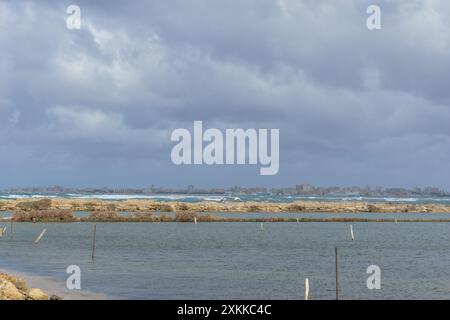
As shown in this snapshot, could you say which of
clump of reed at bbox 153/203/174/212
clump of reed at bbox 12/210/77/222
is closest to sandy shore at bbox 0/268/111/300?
clump of reed at bbox 12/210/77/222

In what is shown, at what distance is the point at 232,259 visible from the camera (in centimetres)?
5112

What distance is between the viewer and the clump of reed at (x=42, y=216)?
300ft

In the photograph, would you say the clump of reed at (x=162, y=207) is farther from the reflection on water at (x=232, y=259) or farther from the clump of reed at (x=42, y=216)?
the reflection on water at (x=232, y=259)

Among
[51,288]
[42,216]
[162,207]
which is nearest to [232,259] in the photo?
[51,288]

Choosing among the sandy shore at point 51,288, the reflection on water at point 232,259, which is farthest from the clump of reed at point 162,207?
the sandy shore at point 51,288

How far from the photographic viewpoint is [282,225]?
95.0 meters

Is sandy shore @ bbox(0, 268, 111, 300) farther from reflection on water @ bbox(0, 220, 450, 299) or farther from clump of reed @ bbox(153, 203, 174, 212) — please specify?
clump of reed @ bbox(153, 203, 174, 212)

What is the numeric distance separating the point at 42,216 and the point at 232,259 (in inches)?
2044

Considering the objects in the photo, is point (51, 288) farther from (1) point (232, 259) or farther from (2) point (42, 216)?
(2) point (42, 216)

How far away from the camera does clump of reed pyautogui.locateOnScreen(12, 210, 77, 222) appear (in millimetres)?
91312

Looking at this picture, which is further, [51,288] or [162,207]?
[162,207]

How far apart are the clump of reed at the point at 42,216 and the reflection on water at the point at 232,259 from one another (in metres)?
5.21

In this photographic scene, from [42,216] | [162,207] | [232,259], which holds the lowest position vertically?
[232,259]
